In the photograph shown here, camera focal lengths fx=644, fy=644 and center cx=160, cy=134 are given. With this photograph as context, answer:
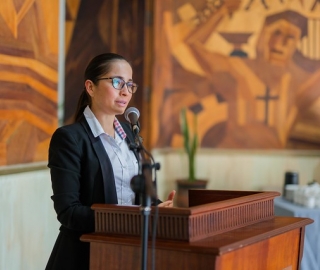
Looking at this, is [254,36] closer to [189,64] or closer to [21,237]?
[189,64]

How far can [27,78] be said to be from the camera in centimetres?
396

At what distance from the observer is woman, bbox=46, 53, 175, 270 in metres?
2.31

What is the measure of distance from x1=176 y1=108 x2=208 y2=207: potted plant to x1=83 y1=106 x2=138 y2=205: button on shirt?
13.0ft

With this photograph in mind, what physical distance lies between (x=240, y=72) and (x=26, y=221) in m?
3.62

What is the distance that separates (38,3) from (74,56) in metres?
2.06

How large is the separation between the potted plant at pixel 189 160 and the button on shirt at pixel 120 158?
3.95m

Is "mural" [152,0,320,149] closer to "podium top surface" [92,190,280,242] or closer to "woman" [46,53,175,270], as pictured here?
"woman" [46,53,175,270]

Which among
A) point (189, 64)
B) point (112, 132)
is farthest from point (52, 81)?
point (189, 64)

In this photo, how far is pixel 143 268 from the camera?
1.91 m

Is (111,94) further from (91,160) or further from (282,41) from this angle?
(282,41)

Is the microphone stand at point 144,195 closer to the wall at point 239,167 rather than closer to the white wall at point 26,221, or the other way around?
the white wall at point 26,221

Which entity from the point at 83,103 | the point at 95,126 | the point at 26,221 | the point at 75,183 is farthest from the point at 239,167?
the point at 75,183

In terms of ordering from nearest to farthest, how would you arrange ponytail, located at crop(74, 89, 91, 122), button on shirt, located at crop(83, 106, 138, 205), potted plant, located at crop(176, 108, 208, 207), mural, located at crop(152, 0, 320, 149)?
button on shirt, located at crop(83, 106, 138, 205), ponytail, located at crop(74, 89, 91, 122), potted plant, located at crop(176, 108, 208, 207), mural, located at crop(152, 0, 320, 149)

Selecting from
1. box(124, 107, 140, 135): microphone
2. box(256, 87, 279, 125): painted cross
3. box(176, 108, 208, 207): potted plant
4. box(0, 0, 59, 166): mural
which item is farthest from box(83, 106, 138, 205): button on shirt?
box(256, 87, 279, 125): painted cross
